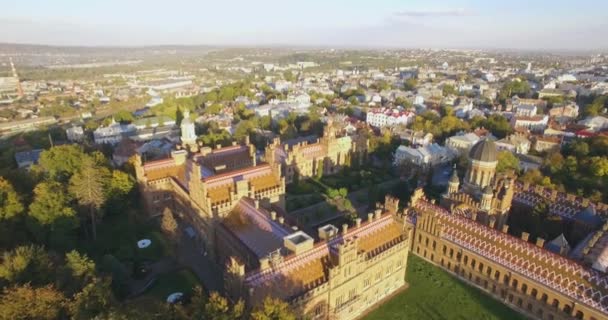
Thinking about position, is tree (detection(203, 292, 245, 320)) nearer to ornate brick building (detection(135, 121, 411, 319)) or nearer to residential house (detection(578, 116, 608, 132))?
ornate brick building (detection(135, 121, 411, 319))

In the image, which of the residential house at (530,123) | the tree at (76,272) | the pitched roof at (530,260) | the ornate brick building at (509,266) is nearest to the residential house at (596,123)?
the residential house at (530,123)

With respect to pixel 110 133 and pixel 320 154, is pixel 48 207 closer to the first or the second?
pixel 320 154

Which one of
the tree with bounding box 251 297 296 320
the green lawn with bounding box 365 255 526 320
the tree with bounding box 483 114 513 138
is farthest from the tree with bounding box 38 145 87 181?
the tree with bounding box 483 114 513 138

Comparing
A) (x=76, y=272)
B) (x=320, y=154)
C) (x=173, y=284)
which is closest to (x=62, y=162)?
(x=173, y=284)

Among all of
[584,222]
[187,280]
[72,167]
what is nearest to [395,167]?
[584,222]

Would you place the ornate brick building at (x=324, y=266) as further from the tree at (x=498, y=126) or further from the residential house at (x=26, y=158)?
the tree at (x=498, y=126)

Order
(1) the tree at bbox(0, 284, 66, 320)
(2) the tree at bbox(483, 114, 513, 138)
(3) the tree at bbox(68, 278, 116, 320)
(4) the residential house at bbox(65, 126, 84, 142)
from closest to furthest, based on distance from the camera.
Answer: (1) the tree at bbox(0, 284, 66, 320), (3) the tree at bbox(68, 278, 116, 320), (4) the residential house at bbox(65, 126, 84, 142), (2) the tree at bbox(483, 114, 513, 138)

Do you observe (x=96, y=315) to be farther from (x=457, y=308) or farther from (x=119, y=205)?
(x=457, y=308)
